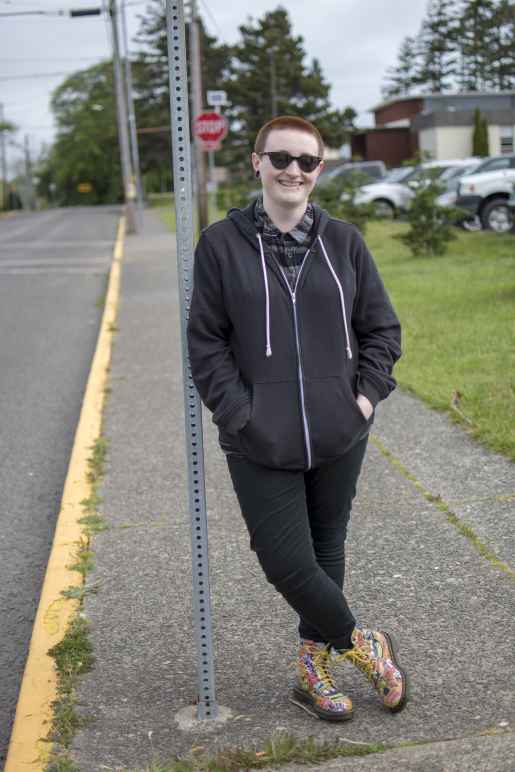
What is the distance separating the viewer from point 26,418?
859 cm

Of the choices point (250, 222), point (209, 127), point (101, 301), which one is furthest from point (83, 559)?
point (209, 127)

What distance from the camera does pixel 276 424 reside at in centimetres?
317

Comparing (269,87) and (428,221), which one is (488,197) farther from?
(269,87)

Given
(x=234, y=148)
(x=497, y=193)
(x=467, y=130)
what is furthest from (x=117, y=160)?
(x=497, y=193)

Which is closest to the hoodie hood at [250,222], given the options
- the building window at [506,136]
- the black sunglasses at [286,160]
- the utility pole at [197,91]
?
the black sunglasses at [286,160]

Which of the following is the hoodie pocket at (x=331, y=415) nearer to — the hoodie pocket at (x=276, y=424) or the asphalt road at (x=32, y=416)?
the hoodie pocket at (x=276, y=424)

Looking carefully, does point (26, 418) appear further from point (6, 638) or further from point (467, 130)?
point (467, 130)

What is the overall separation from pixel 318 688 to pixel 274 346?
1.08m

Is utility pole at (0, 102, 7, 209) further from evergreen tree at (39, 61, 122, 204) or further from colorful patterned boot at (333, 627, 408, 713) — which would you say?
colorful patterned boot at (333, 627, 408, 713)

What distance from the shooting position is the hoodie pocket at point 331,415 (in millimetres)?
3189

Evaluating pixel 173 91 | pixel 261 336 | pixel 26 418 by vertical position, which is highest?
pixel 173 91

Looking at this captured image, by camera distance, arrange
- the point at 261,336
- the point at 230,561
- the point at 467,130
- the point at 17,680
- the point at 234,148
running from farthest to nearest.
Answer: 1. the point at 234,148
2. the point at 467,130
3. the point at 230,561
4. the point at 17,680
5. the point at 261,336

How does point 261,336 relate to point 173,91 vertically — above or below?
below

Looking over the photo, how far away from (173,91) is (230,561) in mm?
2264
